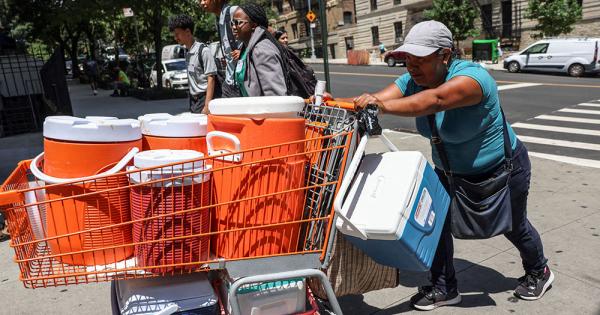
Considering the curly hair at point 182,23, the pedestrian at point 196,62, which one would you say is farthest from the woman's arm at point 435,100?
the curly hair at point 182,23

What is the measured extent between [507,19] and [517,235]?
37.8 metres

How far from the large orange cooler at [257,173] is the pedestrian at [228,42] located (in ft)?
5.16

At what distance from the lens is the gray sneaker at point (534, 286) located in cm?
337

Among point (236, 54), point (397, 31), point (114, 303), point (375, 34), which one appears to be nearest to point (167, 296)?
point (114, 303)

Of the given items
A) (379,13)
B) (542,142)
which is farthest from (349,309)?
(379,13)

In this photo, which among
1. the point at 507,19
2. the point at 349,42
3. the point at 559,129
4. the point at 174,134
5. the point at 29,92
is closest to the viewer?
the point at 174,134

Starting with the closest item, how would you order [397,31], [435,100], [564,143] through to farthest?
[435,100]
[564,143]
[397,31]

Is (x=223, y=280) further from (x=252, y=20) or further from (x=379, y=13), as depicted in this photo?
(x=379, y=13)

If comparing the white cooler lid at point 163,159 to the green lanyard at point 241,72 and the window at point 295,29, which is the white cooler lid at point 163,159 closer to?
the green lanyard at point 241,72

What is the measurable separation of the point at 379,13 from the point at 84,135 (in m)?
48.8

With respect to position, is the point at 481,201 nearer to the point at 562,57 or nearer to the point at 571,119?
the point at 571,119

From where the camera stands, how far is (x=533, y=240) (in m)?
3.26

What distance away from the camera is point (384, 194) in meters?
2.41

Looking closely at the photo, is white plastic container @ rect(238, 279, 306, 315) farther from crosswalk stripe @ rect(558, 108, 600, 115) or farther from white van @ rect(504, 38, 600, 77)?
white van @ rect(504, 38, 600, 77)
